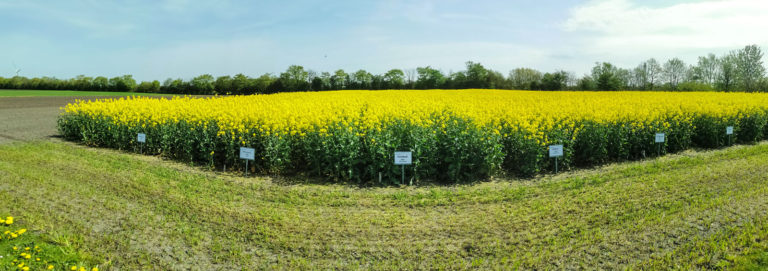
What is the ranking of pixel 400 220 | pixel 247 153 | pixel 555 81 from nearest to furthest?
pixel 400 220 < pixel 247 153 < pixel 555 81

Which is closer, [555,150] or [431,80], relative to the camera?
[555,150]

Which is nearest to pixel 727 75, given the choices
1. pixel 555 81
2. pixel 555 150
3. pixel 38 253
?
pixel 555 81

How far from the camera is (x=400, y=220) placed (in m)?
6.07

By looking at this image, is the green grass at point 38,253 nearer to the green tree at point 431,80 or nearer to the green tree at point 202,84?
the green tree at point 431,80

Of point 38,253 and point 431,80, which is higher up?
point 431,80

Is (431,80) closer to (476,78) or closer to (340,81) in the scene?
(476,78)

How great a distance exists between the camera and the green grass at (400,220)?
4859 millimetres

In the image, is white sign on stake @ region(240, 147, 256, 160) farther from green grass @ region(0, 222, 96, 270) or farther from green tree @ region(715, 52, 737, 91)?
green tree @ region(715, 52, 737, 91)

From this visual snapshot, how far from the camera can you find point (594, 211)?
6.27m

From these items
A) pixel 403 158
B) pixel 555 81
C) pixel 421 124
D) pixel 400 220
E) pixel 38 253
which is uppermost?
pixel 555 81

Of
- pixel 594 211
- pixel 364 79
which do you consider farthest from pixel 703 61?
pixel 594 211

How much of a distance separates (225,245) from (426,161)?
4720mm

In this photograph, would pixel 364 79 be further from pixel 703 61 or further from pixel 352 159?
pixel 703 61

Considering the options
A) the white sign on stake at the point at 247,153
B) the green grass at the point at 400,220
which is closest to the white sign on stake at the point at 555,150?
the green grass at the point at 400,220
